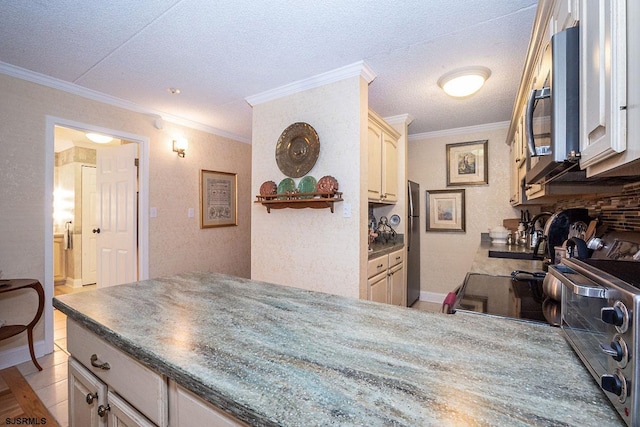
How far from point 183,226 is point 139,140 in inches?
42.7

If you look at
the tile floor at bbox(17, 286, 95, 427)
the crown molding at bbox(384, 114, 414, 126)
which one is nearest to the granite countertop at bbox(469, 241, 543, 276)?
the crown molding at bbox(384, 114, 414, 126)

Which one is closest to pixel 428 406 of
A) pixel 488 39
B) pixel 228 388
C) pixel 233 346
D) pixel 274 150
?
pixel 228 388

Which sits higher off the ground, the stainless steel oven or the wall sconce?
the wall sconce

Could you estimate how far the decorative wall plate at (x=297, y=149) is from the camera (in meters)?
2.55

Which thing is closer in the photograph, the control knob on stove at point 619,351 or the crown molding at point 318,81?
the control knob on stove at point 619,351

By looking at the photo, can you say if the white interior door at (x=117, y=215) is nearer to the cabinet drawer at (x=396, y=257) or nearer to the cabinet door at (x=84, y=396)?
the cabinet door at (x=84, y=396)

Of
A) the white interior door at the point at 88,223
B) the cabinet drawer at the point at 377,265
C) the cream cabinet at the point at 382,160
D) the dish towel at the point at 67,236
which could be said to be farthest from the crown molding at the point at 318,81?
the dish towel at the point at 67,236

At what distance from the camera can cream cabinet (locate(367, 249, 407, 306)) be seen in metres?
2.63

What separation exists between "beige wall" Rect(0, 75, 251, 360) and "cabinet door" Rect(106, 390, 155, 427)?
7.66 ft

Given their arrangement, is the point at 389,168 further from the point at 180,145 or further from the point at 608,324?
the point at 608,324

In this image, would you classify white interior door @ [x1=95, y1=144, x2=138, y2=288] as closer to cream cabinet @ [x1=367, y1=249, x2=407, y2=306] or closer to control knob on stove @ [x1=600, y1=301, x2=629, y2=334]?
cream cabinet @ [x1=367, y1=249, x2=407, y2=306]

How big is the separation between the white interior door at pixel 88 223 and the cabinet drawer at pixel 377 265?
4.51 meters

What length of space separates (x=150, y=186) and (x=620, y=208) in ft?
12.7

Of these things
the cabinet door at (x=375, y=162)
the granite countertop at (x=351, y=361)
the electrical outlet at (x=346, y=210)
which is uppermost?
the cabinet door at (x=375, y=162)
